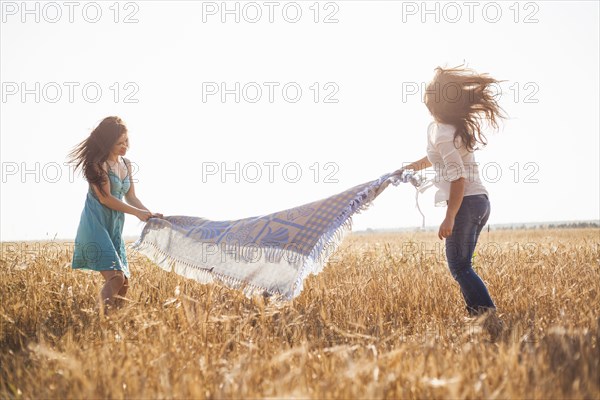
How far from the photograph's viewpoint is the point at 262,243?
4586 millimetres

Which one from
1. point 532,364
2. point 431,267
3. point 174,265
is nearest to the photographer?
point 532,364

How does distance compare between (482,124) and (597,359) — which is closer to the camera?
(597,359)

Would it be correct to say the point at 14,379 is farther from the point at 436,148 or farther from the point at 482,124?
the point at 482,124

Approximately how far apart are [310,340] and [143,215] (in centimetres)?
202

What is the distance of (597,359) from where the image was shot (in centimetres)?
269

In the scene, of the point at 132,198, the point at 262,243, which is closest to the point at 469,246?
the point at 262,243

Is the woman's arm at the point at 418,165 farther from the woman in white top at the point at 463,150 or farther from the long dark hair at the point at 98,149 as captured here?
the long dark hair at the point at 98,149

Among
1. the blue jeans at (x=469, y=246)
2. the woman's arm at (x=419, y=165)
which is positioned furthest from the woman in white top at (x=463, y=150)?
the woman's arm at (x=419, y=165)

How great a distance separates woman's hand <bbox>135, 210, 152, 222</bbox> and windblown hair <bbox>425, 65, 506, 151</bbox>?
2609 millimetres

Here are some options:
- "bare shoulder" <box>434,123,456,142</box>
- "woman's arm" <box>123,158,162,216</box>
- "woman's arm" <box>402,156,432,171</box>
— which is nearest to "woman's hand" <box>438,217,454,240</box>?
"bare shoulder" <box>434,123,456,142</box>

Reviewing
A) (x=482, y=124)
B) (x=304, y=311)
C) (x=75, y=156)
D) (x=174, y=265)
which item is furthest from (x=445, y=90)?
(x=75, y=156)

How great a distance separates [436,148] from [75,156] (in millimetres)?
3035

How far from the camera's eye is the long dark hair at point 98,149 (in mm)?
4445

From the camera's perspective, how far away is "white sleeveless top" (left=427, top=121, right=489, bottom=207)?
3.91 metres
